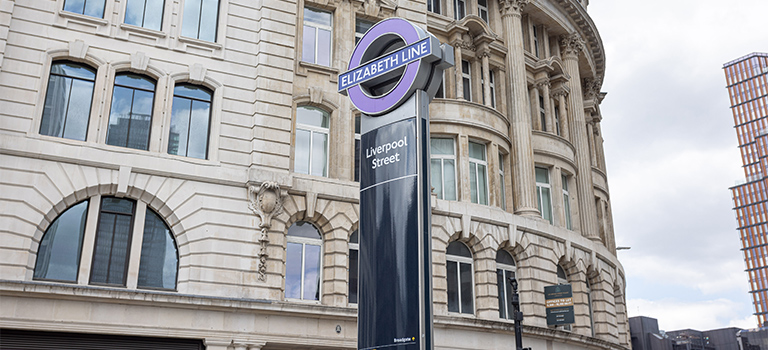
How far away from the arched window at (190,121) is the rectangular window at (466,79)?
12.3 metres

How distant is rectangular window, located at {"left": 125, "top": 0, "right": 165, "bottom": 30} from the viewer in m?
24.4

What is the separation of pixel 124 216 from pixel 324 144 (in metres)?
7.95

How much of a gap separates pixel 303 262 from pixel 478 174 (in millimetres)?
9284

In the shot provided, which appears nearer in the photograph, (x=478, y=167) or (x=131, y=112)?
(x=131, y=112)

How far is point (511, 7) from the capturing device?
114 ft

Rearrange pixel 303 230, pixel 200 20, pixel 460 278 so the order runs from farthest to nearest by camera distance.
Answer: pixel 460 278 < pixel 200 20 < pixel 303 230

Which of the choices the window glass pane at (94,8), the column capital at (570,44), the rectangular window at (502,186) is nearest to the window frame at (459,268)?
Result: the rectangular window at (502,186)

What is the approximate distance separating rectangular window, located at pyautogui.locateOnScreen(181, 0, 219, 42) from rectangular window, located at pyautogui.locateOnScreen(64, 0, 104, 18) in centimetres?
275

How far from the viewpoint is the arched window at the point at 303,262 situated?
24516mm

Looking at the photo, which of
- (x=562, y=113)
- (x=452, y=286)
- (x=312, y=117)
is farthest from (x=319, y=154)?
(x=562, y=113)

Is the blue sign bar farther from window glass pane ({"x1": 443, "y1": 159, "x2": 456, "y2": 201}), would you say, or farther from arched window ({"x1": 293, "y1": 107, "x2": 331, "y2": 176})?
window glass pane ({"x1": 443, "y1": 159, "x2": 456, "y2": 201})

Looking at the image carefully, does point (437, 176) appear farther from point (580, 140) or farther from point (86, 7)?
point (86, 7)

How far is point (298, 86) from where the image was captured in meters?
26.8

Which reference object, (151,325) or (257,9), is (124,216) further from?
(257,9)
